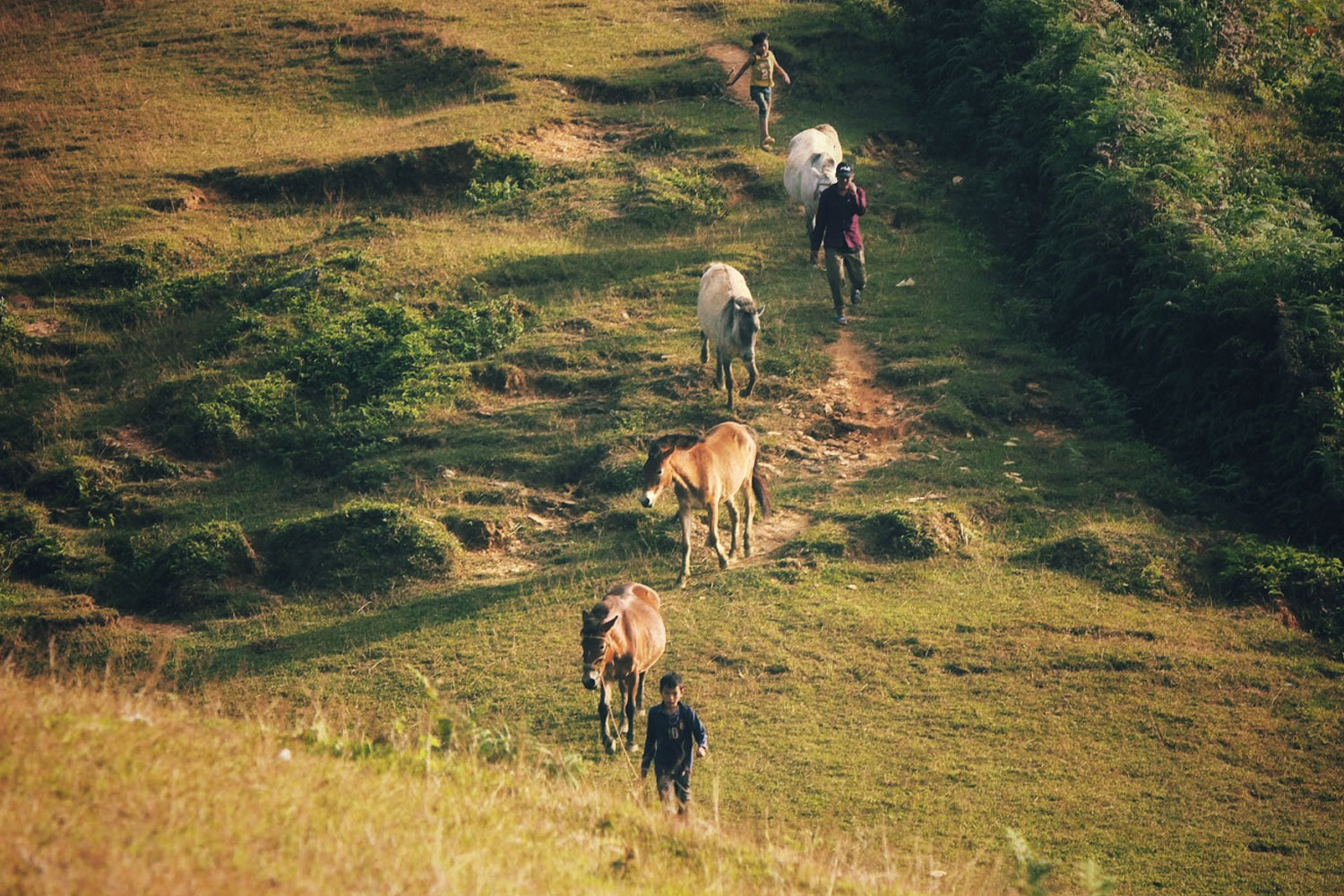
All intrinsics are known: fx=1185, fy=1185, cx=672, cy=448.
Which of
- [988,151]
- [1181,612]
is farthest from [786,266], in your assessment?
[1181,612]

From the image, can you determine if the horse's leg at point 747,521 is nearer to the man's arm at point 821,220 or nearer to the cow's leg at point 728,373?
the cow's leg at point 728,373

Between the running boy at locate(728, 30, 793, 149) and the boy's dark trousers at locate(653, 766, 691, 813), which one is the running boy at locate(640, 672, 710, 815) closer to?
the boy's dark trousers at locate(653, 766, 691, 813)

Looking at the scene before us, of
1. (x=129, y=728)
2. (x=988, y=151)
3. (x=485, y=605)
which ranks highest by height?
(x=988, y=151)

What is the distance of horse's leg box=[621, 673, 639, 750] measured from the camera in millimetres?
11667

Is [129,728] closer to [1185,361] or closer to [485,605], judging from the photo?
[485,605]

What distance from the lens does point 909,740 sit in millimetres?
11914

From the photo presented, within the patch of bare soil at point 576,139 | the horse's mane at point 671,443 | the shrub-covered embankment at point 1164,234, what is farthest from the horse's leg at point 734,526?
the patch of bare soil at point 576,139

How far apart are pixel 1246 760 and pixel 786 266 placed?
12.9 meters

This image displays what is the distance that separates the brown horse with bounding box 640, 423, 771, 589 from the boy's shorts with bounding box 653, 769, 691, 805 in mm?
4280

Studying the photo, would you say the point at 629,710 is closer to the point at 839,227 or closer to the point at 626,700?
the point at 626,700

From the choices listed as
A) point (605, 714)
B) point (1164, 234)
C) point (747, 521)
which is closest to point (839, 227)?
point (1164, 234)

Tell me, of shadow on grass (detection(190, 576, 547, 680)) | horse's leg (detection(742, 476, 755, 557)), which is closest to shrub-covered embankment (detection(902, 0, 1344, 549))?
horse's leg (detection(742, 476, 755, 557))

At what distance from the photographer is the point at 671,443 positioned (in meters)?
14.1

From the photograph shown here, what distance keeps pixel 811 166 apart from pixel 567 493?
9.13 metres
